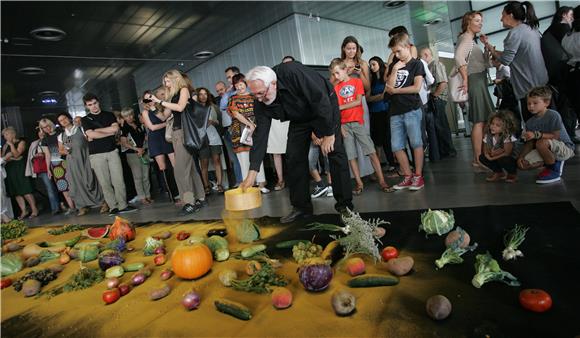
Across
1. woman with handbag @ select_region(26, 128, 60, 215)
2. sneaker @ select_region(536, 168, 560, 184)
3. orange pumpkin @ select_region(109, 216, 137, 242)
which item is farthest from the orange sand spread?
woman with handbag @ select_region(26, 128, 60, 215)

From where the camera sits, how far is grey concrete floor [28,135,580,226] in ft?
10.3

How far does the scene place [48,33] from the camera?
335 inches

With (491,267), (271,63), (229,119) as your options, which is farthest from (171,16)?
(491,267)

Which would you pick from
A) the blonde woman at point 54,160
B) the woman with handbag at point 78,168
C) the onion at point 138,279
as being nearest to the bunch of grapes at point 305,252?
the onion at point 138,279

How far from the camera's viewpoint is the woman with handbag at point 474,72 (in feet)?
14.0

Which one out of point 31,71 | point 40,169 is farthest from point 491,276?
point 31,71

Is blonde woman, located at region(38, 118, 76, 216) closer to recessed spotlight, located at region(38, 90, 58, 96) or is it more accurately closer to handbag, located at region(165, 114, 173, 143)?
handbag, located at region(165, 114, 173, 143)

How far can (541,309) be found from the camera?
1.44 m

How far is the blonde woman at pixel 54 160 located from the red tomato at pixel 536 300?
7617 mm

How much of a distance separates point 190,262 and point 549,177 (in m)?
3.35

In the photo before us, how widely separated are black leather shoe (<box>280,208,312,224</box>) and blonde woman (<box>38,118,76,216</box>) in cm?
558

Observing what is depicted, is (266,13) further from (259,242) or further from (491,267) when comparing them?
(491,267)

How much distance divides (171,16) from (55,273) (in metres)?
7.48

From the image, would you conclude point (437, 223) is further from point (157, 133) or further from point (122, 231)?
point (157, 133)
